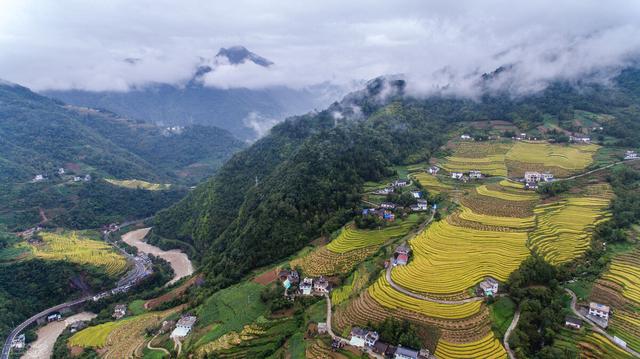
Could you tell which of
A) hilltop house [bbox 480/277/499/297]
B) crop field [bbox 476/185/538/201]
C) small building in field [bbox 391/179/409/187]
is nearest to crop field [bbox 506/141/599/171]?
crop field [bbox 476/185/538/201]

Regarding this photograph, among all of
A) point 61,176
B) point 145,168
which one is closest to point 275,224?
point 61,176

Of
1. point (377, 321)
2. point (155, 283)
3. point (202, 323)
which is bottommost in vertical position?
point (155, 283)

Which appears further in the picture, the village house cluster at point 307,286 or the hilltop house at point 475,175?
the hilltop house at point 475,175

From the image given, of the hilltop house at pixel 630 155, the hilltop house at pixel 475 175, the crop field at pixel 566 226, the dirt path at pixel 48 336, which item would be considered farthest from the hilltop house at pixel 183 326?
the hilltop house at pixel 630 155

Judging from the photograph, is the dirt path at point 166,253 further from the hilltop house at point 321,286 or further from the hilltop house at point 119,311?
the hilltop house at point 321,286

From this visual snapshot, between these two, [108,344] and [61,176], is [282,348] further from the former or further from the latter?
[61,176]

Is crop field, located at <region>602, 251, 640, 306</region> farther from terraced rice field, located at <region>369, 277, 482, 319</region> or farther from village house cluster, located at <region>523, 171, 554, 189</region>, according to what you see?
village house cluster, located at <region>523, 171, 554, 189</region>
